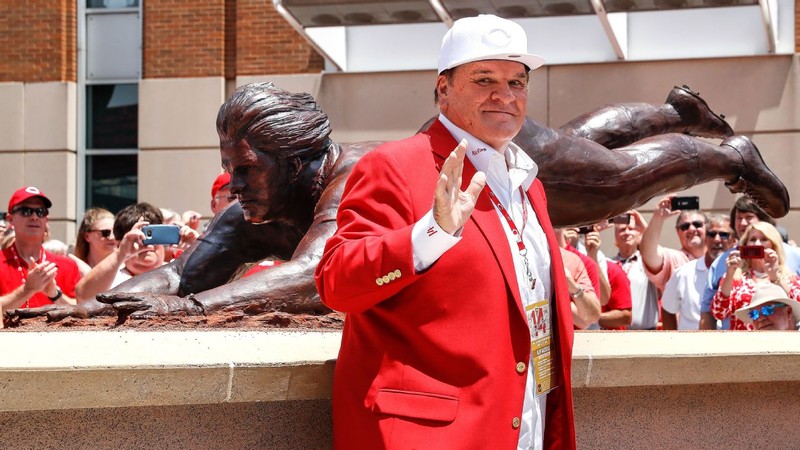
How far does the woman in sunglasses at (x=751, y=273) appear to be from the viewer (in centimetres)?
600

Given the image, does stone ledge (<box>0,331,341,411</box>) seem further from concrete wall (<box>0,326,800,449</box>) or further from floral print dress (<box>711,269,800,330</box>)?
floral print dress (<box>711,269,800,330</box>)

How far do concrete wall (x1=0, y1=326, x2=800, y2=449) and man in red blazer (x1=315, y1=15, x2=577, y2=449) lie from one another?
1.03ft

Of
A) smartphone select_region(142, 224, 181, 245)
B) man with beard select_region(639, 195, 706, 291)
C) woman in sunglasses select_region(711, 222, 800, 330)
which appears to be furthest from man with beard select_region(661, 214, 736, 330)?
smartphone select_region(142, 224, 181, 245)

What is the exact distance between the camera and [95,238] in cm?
704

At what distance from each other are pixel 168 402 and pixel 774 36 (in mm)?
10779

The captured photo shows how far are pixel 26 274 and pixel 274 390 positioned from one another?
366 centimetres

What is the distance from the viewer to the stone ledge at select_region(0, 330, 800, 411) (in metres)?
2.57

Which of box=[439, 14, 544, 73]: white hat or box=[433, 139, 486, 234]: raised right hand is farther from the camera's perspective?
box=[439, 14, 544, 73]: white hat

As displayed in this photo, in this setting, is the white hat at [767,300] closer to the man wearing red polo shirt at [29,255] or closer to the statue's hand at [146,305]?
the statue's hand at [146,305]

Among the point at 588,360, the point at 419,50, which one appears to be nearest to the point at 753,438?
the point at 588,360

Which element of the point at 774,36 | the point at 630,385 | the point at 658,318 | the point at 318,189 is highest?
the point at 774,36

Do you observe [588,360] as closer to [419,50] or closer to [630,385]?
[630,385]

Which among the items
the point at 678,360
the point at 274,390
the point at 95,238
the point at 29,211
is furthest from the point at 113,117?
the point at 274,390

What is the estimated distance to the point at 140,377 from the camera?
2.65m
